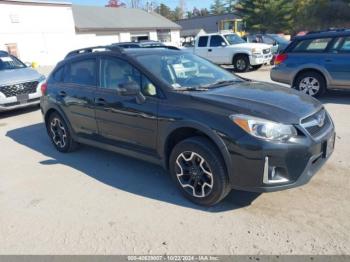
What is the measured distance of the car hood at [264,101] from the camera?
3.37 m

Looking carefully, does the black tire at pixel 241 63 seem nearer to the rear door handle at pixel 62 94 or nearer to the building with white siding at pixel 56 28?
the rear door handle at pixel 62 94

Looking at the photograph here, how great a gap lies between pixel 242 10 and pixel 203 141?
154 feet

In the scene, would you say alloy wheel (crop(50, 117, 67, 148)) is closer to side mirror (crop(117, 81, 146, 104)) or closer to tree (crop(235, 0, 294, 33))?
side mirror (crop(117, 81, 146, 104))

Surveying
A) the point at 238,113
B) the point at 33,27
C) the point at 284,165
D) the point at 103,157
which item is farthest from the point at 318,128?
the point at 33,27

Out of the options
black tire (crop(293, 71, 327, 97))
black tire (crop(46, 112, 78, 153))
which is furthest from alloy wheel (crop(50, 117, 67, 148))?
black tire (crop(293, 71, 327, 97))

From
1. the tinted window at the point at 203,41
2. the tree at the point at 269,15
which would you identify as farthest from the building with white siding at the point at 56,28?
the tinted window at the point at 203,41

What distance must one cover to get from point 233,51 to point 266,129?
13.3m

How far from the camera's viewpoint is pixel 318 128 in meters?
3.59

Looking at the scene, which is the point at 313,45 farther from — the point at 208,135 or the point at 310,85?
the point at 208,135

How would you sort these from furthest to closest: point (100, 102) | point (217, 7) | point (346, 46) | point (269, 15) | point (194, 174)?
point (217, 7), point (269, 15), point (346, 46), point (100, 102), point (194, 174)

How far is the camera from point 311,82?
27.8 ft

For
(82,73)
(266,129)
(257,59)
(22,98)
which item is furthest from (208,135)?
(257,59)

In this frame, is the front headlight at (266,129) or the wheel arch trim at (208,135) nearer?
the front headlight at (266,129)

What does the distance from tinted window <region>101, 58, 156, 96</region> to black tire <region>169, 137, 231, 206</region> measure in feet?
2.64
